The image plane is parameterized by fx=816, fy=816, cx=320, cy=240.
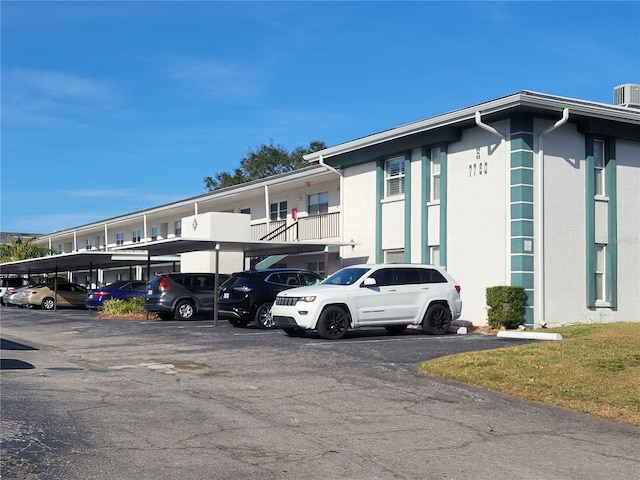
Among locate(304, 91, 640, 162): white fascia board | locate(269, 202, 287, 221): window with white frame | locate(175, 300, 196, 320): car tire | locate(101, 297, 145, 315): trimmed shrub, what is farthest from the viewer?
locate(269, 202, 287, 221): window with white frame

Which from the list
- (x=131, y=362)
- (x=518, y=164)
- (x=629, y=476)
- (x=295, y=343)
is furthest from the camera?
(x=518, y=164)

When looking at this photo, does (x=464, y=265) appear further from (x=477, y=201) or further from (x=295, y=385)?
(x=295, y=385)

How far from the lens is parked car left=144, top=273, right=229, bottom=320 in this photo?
25531 millimetres

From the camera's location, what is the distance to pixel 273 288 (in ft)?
70.6

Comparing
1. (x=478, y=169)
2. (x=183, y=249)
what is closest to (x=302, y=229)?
(x=183, y=249)

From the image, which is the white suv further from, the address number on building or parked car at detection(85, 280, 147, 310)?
parked car at detection(85, 280, 147, 310)

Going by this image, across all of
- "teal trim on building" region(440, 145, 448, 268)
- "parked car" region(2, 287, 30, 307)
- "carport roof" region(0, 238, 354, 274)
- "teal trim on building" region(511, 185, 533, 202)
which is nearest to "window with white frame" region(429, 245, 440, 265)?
"teal trim on building" region(440, 145, 448, 268)

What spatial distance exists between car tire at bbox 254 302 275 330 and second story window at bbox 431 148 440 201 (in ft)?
19.6

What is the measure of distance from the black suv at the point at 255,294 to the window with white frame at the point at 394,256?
390cm

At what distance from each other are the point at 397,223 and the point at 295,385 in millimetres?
13934

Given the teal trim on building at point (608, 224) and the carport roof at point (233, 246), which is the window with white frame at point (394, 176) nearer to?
the carport roof at point (233, 246)

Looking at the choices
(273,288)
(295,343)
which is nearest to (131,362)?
(295,343)

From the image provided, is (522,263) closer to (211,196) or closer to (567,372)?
(567,372)

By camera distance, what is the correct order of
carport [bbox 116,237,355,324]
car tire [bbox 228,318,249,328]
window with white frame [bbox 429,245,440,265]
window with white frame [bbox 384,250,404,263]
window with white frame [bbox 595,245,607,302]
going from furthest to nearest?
window with white frame [bbox 384,250,404,263], carport [bbox 116,237,355,324], window with white frame [bbox 429,245,440,265], window with white frame [bbox 595,245,607,302], car tire [bbox 228,318,249,328]
